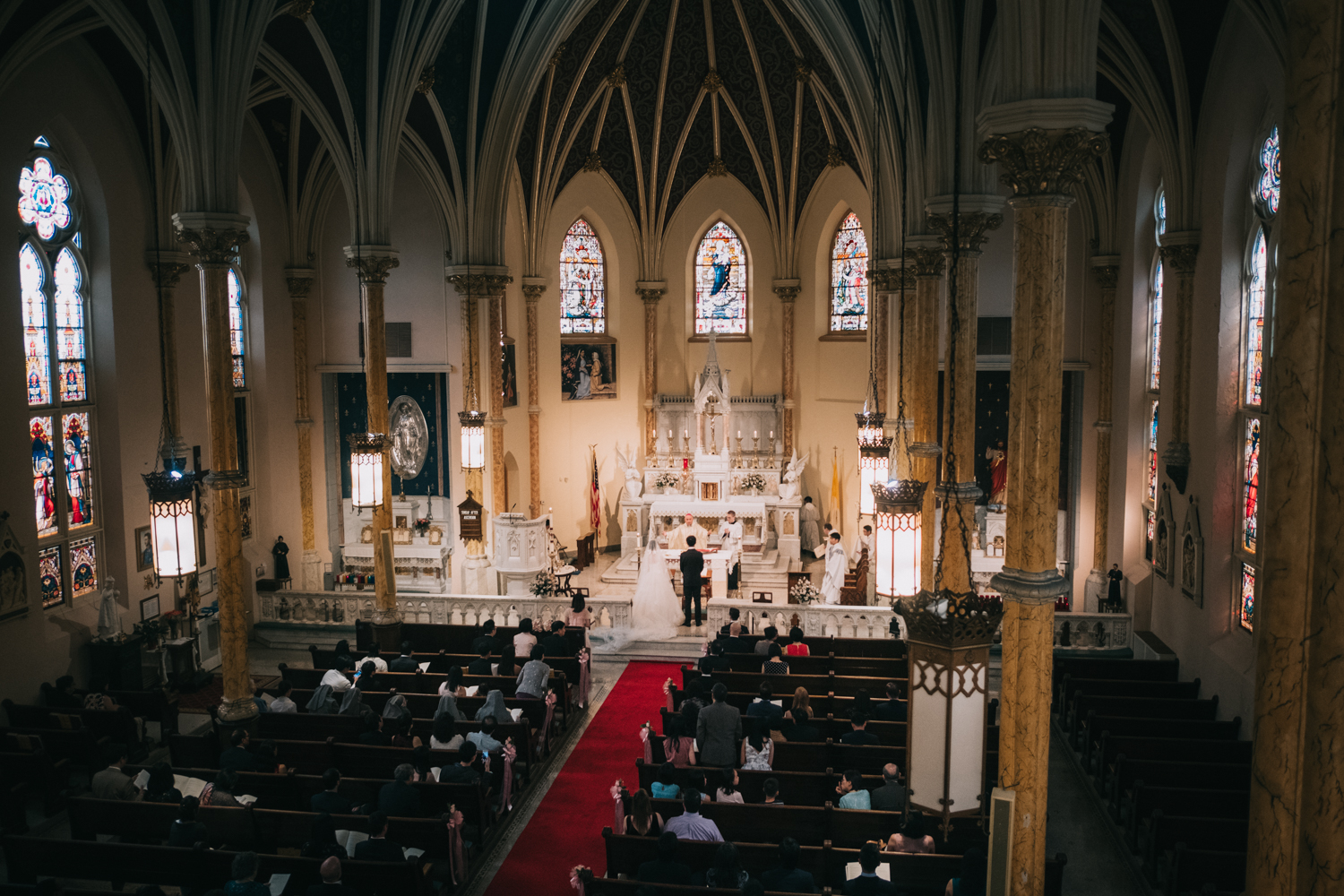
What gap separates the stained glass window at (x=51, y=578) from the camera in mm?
14664

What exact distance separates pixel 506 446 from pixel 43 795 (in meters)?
12.9

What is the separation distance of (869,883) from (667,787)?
2.81 meters

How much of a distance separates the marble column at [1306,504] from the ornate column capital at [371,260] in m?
13.4

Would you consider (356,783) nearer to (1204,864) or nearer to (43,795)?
(43,795)

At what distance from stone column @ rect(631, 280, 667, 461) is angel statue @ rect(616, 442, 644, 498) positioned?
4.40 ft

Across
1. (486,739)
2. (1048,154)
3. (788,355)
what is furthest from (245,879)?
(788,355)

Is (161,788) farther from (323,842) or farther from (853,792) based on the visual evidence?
(853,792)

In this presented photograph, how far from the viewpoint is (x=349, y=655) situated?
14031 mm

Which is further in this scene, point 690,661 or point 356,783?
point 690,661

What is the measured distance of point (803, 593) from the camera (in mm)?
18359

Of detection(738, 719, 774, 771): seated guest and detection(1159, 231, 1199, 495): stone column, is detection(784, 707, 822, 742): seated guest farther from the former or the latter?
detection(1159, 231, 1199, 495): stone column

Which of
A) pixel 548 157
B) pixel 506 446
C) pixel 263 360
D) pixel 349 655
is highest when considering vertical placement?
pixel 548 157

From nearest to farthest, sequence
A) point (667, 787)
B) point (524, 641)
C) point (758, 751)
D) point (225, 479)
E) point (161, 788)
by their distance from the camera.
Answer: point (161, 788), point (667, 787), point (758, 751), point (225, 479), point (524, 641)

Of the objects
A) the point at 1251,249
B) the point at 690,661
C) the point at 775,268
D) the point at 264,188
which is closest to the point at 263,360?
the point at 264,188
